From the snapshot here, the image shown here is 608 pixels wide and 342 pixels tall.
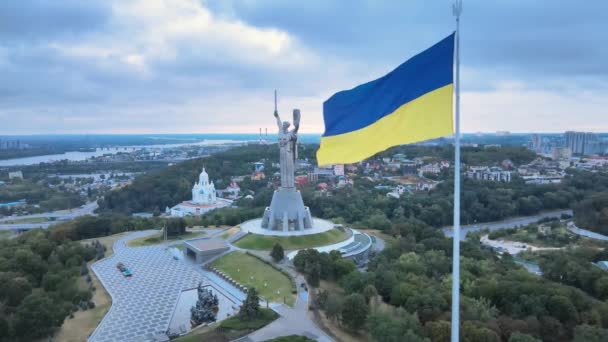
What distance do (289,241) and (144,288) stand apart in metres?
10.4

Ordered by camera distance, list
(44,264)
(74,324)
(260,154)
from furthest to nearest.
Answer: (260,154)
(44,264)
(74,324)

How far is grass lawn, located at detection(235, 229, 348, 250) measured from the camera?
31.0 m

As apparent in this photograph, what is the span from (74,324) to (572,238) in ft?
142

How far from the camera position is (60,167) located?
407 ft

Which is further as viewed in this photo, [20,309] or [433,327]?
[20,309]

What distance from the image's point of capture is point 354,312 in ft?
61.6

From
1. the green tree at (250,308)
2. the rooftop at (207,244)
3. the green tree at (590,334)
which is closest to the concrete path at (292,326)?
the green tree at (250,308)

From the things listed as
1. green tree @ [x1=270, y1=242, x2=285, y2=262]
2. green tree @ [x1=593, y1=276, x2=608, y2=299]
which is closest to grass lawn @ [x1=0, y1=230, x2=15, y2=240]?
green tree @ [x1=270, y1=242, x2=285, y2=262]

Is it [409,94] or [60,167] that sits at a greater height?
[409,94]

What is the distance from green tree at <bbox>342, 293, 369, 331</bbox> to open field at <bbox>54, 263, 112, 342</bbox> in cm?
1141

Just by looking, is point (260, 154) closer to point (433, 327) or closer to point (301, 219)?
point (301, 219)

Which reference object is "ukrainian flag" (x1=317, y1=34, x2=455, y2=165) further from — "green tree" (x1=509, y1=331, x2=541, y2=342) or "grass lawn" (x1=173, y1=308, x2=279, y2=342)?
"grass lawn" (x1=173, y1=308, x2=279, y2=342)

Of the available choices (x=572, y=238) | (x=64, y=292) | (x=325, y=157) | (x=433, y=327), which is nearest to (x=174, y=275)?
(x=64, y=292)

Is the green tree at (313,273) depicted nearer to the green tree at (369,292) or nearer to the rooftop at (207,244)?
the green tree at (369,292)
